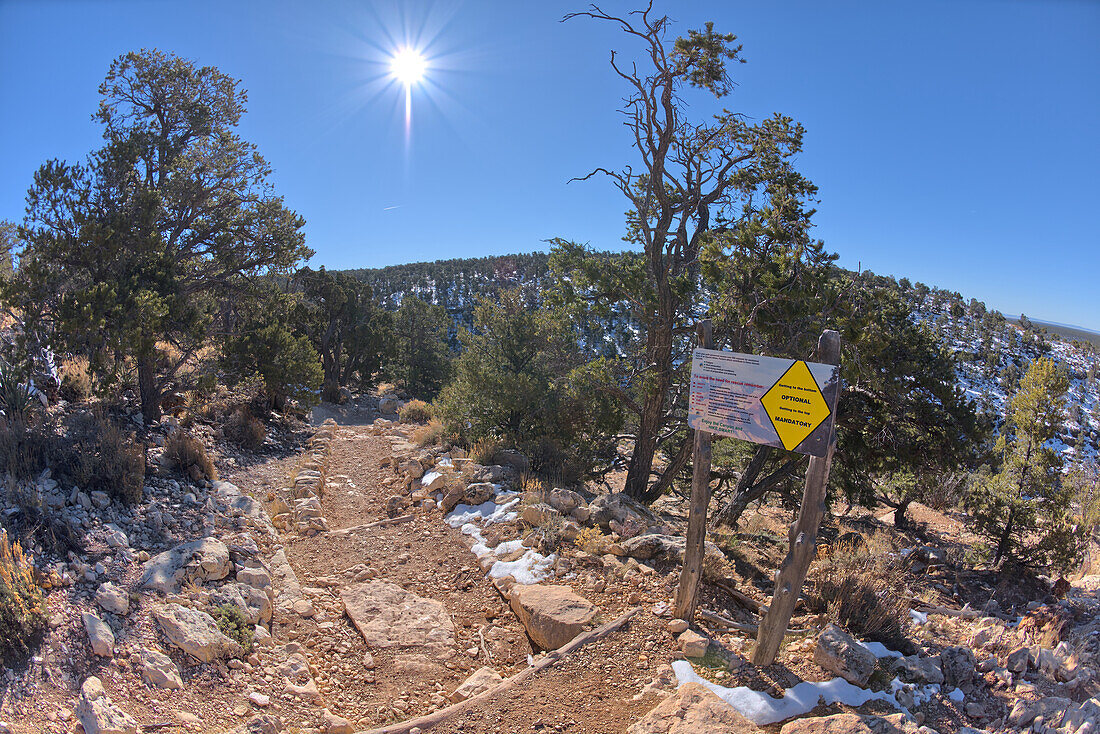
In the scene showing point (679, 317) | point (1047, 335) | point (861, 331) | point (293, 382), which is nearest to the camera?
point (861, 331)

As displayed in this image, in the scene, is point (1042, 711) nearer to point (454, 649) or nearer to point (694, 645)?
point (694, 645)

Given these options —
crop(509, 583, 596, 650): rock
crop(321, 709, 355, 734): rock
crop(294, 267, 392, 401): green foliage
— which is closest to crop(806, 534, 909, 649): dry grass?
crop(509, 583, 596, 650): rock

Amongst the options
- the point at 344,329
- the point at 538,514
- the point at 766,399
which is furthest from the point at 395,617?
the point at 344,329

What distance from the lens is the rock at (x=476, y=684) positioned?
437 centimetres

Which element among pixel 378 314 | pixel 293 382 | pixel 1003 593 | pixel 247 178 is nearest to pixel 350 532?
pixel 293 382

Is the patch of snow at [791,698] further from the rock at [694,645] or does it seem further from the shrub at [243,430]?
the shrub at [243,430]

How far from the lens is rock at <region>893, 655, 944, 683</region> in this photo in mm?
4285

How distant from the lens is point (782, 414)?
14.0 feet

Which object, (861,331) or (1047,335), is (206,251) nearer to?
(861,331)

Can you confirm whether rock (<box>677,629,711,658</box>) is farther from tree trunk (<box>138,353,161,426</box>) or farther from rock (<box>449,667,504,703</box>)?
tree trunk (<box>138,353,161,426</box>)

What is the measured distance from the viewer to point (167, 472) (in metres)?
7.75

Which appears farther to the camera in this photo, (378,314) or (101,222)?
(378,314)

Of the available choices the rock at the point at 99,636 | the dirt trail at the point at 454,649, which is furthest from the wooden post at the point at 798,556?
the rock at the point at 99,636

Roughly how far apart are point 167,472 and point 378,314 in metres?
25.8
